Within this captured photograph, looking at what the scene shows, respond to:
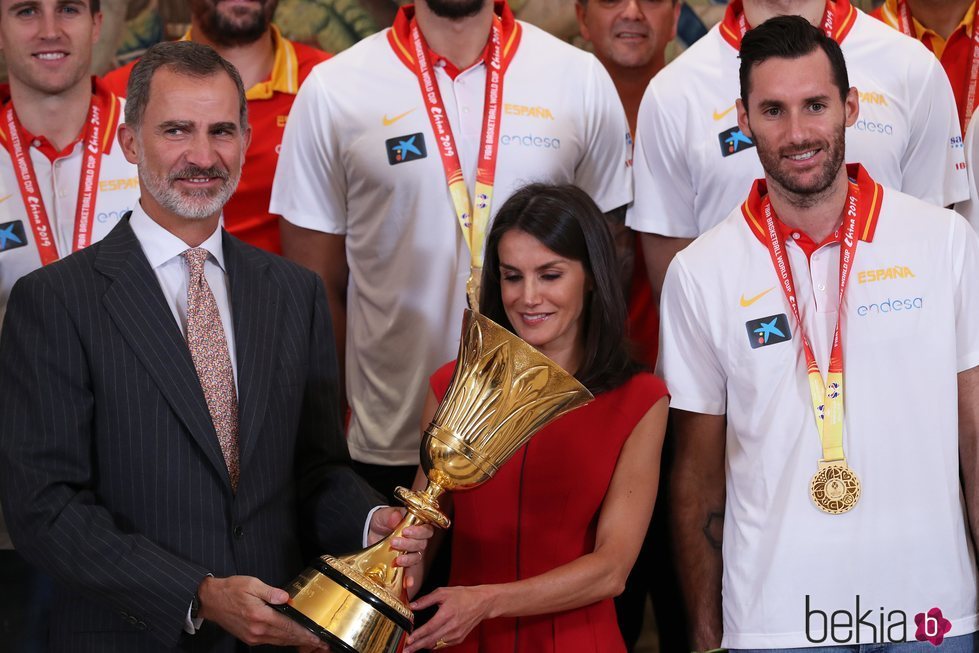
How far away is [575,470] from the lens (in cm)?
287

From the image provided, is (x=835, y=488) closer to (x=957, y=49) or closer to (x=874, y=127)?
(x=874, y=127)

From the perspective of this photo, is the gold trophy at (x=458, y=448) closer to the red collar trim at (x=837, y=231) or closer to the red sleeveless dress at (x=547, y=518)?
the red sleeveless dress at (x=547, y=518)

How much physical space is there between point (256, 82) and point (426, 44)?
789mm

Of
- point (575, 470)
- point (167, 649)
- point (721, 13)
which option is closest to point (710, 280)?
point (575, 470)

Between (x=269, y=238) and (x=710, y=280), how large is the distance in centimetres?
162

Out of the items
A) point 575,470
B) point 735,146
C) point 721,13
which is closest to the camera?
point 575,470

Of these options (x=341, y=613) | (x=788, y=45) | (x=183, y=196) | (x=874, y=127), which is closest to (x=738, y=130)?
(x=874, y=127)

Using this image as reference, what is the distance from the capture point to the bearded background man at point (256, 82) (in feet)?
13.4

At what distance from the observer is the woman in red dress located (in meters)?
2.81

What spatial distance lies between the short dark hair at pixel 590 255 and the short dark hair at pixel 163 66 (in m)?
0.75

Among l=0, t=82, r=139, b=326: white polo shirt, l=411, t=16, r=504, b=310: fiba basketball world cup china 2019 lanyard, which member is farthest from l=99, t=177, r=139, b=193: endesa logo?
l=411, t=16, r=504, b=310: fiba basketball world cup china 2019 lanyard

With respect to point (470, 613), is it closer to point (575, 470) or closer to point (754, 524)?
point (575, 470)

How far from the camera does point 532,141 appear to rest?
11.9 ft
